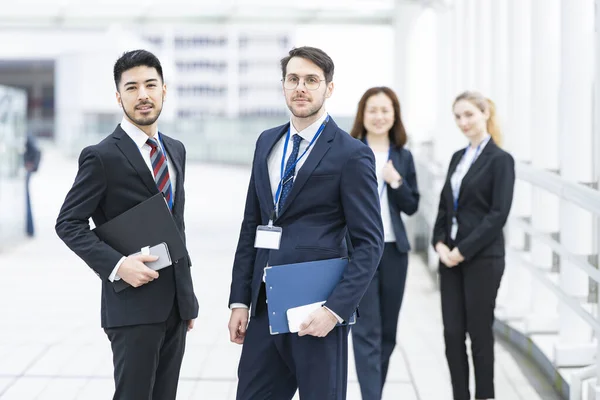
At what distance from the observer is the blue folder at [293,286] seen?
233 cm

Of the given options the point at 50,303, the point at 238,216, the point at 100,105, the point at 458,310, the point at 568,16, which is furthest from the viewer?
the point at 100,105

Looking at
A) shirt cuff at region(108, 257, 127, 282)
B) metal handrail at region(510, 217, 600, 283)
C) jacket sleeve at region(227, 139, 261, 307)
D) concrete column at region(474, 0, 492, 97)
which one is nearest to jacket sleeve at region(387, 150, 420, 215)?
metal handrail at region(510, 217, 600, 283)

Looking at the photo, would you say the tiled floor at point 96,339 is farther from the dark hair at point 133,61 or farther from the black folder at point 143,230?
the dark hair at point 133,61

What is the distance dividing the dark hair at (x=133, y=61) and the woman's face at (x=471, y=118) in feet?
5.40

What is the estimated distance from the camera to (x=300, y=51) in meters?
2.38

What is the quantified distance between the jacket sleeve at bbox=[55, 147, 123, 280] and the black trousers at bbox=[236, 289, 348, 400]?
0.47 metres

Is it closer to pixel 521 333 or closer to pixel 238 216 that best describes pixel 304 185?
pixel 521 333

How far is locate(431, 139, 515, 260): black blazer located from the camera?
361 cm

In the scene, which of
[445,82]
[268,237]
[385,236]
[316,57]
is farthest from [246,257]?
[445,82]

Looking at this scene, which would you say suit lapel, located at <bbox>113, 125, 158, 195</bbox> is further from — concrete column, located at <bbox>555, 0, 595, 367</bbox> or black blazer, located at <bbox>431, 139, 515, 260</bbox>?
concrete column, located at <bbox>555, 0, 595, 367</bbox>

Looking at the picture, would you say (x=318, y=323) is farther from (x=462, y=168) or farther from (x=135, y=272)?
(x=462, y=168)

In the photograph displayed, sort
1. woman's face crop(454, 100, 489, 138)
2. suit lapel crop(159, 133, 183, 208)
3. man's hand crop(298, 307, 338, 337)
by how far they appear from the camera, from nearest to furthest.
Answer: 1. man's hand crop(298, 307, 338, 337)
2. suit lapel crop(159, 133, 183, 208)
3. woman's face crop(454, 100, 489, 138)

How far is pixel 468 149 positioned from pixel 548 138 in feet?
5.46

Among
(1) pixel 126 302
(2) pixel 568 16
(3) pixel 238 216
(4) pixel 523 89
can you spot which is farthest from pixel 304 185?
(3) pixel 238 216
